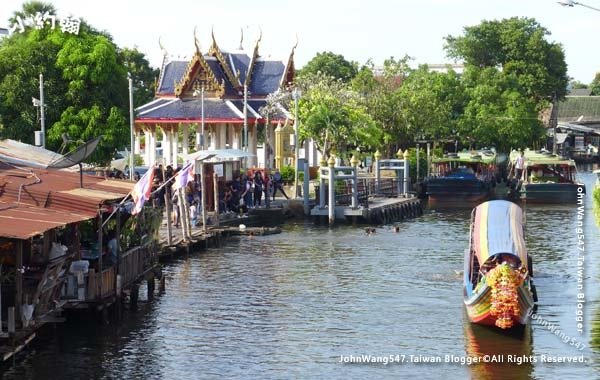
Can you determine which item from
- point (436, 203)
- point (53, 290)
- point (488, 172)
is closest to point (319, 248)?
point (53, 290)

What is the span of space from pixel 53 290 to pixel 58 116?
2807 cm

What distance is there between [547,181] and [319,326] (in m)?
44.2

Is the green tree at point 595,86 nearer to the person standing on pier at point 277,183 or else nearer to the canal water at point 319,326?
the person standing on pier at point 277,183

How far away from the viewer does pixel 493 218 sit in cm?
2997

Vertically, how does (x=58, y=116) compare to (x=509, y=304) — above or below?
above

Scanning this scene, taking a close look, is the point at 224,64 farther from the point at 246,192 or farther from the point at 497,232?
the point at 497,232

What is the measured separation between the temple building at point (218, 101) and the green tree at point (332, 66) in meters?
40.6

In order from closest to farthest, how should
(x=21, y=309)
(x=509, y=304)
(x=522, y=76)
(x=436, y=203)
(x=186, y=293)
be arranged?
(x=21, y=309) → (x=509, y=304) → (x=186, y=293) → (x=436, y=203) → (x=522, y=76)

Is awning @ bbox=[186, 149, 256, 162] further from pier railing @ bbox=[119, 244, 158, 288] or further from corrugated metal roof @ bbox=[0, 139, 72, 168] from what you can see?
pier railing @ bbox=[119, 244, 158, 288]

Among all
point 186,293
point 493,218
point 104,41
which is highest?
point 104,41

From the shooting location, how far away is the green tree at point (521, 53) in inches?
4188

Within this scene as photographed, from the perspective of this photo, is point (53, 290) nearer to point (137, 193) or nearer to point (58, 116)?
point (137, 193)

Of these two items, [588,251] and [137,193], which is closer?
[137,193]

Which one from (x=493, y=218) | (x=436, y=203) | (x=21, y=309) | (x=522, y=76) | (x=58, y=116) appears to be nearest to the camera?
(x=21, y=309)
